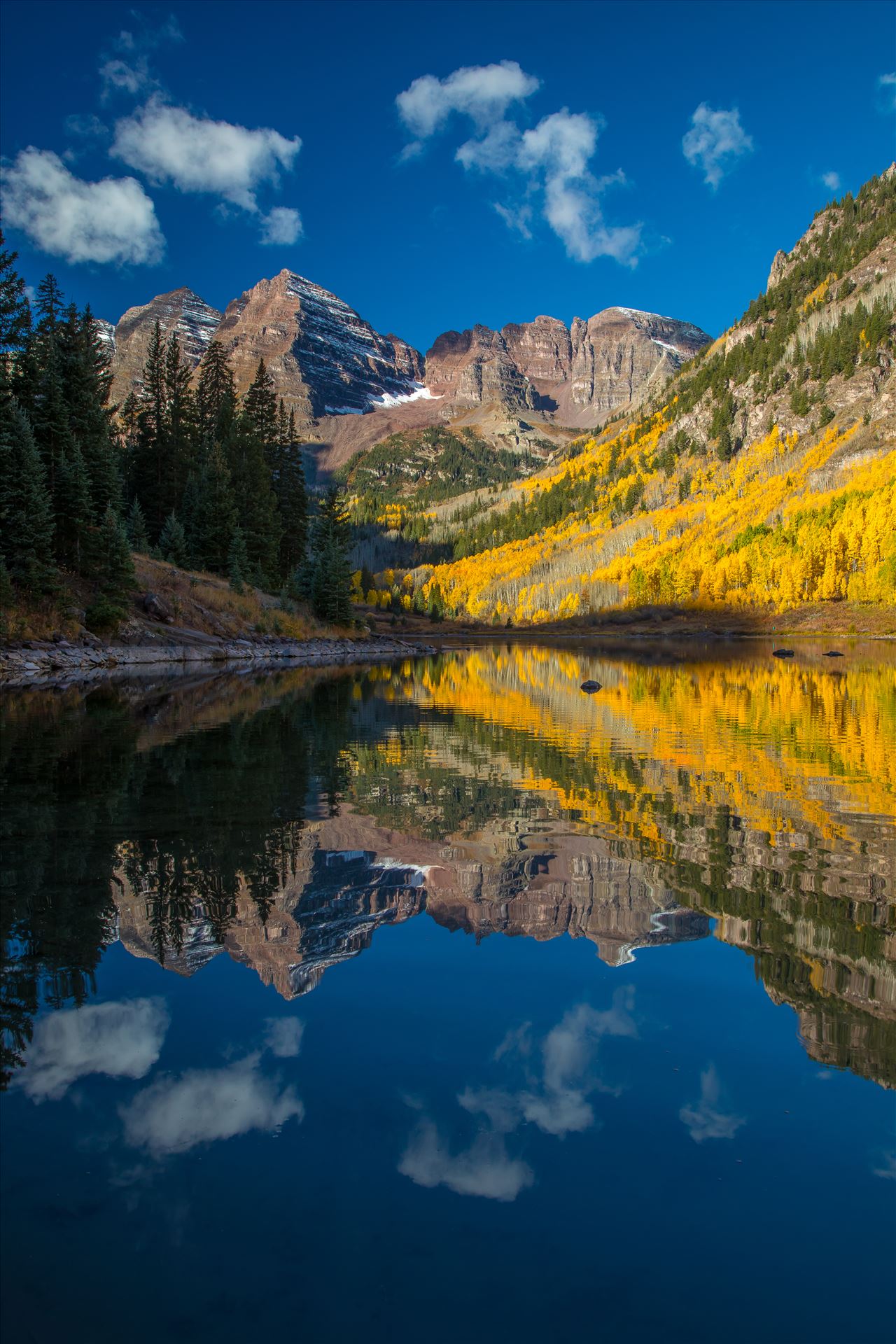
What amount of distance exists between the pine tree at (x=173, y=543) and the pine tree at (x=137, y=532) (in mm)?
1624

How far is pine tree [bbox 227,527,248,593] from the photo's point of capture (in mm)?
58812

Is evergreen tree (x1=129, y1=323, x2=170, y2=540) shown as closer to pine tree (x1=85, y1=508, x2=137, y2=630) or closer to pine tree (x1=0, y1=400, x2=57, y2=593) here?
pine tree (x1=85, y1=508, x2=137, y2=630)

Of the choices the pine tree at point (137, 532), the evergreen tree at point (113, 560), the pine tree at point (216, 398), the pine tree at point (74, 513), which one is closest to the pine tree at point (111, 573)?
the evergreen tree at point (113, 560)

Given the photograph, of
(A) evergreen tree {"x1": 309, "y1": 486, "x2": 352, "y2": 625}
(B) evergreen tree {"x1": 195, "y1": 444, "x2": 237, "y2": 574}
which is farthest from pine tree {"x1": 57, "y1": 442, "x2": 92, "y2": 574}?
(A) evergreen tree {"x1": 309, "y1": 486, "x2": 352, "y2": 625}

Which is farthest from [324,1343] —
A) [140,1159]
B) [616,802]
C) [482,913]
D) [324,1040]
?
[616,802]

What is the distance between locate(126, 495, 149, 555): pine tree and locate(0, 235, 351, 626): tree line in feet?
0.57

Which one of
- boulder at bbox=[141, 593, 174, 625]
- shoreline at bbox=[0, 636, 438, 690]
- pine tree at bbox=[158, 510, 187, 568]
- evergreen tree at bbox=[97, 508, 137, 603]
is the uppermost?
pine tree at bbox=[158, 510, 187, 568]

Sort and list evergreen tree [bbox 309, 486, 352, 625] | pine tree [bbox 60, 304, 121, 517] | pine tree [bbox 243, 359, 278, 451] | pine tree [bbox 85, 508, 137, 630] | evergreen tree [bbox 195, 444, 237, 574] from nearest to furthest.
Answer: pine tree [bbox 85, 508, 137, 630]
pine tree [bbox 60, 304, 121, 517]
evergreen tree [bbox 195, 444, 237, 574]
evergreen tree [bbox 309, 486, 352, 625]
pine tree [bbox 243, 359, 278, 451]

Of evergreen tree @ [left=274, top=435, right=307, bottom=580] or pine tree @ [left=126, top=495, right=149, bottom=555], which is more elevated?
evergreen tree @ [left=274, top=435, right=307, bottom=580]

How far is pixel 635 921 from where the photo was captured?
807cm

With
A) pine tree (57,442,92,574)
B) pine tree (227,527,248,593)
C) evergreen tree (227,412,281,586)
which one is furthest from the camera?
evergreen tree (227,412,281,586)

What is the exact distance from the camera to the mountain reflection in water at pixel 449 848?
695cm

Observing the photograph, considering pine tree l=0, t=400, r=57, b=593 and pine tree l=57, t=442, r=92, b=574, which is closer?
pine tree l=0, t=400, r=57, b=593

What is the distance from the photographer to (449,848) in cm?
1063
